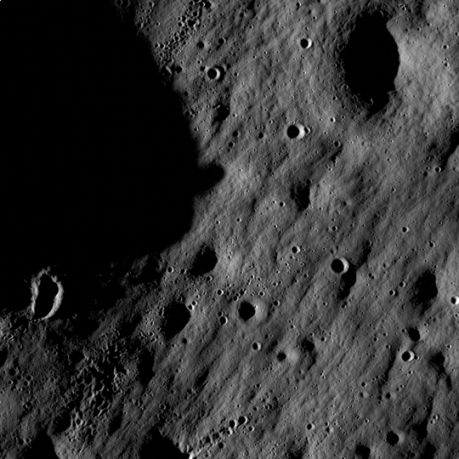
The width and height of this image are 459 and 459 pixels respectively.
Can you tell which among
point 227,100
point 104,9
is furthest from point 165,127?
point 104,9

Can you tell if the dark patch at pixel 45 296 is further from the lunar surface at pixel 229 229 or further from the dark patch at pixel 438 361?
the dark patch at pixel 438 361

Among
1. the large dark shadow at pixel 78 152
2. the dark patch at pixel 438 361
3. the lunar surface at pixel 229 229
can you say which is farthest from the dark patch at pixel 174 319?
the dark patch at pixel 438 361

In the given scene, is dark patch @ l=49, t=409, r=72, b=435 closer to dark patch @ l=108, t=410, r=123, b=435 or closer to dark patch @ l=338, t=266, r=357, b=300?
dark patch @ l=108, t=410, r=123, b=435

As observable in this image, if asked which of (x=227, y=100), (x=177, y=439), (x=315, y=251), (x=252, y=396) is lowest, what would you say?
(x=177, y=439)


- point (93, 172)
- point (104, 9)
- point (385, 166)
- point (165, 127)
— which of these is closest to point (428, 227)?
point (385, 166)

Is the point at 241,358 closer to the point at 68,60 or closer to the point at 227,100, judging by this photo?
the point at 227,100

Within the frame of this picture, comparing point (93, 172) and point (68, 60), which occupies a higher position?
point (68, 60)

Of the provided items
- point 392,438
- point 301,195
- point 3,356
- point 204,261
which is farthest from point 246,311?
point 3,356

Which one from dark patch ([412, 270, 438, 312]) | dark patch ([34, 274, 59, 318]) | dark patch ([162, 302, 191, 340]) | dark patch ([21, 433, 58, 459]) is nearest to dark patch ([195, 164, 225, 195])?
dark patch ([162, 302, 191, 340])
